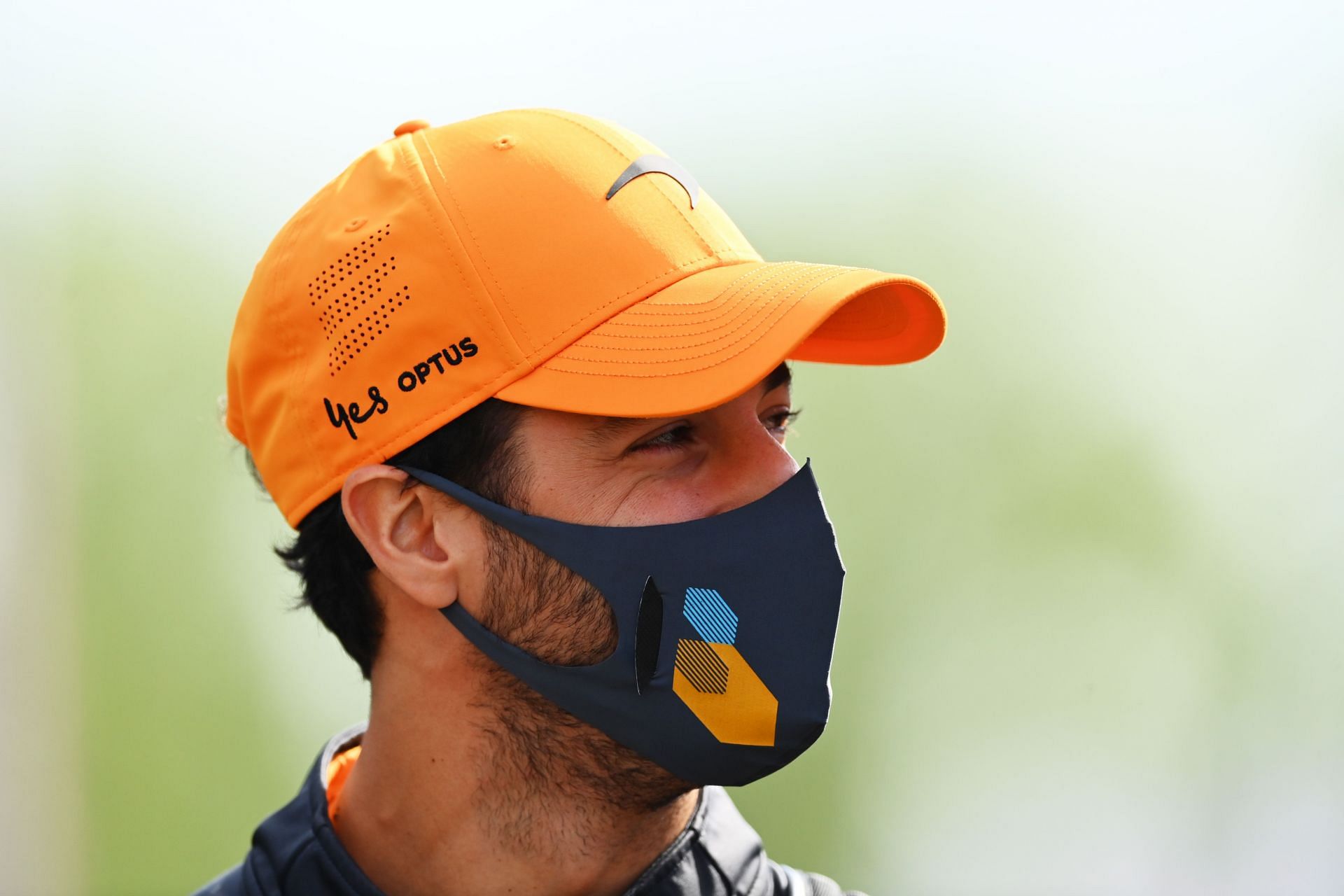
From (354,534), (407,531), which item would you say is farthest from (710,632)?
(354,534)

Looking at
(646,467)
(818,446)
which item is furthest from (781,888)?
(818,446)

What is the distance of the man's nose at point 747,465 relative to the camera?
5.06 ft

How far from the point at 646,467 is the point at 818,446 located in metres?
1.32

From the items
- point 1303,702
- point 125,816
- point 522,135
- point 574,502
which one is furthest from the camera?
point 125,816

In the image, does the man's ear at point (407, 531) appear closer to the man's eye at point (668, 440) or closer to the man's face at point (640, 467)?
the man's face at point (640, 467)

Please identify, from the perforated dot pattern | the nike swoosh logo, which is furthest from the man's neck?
the nike swoosh logo

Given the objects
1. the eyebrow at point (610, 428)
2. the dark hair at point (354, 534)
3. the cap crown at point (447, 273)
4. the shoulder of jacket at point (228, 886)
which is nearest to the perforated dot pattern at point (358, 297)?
the cap crown at point (447, 273)

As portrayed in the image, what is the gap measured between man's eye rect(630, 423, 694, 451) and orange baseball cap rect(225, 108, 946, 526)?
115 millimetres

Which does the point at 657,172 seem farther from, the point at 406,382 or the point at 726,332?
the point at 406,382

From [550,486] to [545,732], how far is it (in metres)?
0.35

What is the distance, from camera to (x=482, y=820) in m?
1.64

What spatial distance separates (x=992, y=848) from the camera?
2.68 metres

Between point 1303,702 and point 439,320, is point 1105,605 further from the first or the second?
point 439,320

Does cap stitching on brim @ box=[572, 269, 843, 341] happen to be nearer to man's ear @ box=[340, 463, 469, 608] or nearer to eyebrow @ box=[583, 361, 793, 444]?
eyebrow @ box=[583, 361, 793, 444]
